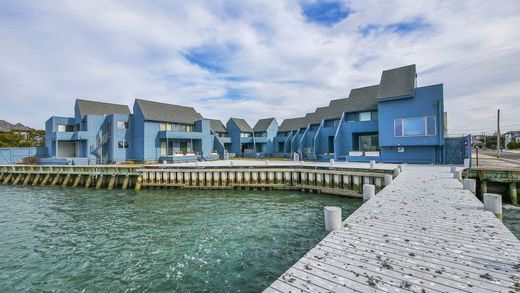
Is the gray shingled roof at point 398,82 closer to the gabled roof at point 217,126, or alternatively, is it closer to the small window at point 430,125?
the small window at point 430,125

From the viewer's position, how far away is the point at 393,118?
80.4 feet

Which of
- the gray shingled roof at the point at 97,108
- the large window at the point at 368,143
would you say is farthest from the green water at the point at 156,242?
the gray shingled roof at the point at 97,108

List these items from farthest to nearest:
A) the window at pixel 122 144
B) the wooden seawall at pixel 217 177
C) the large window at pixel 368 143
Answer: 1. the window at pixel 122 144
2. the large window at pixel 368 143
3. the wooden seawall at pixel 217 177

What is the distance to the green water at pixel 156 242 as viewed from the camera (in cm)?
730

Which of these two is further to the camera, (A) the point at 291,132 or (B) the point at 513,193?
(A) the point at 291,132

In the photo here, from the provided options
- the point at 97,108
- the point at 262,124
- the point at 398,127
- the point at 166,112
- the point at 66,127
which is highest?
the point at 97,108

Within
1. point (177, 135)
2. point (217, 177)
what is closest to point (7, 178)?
point (177, 135)

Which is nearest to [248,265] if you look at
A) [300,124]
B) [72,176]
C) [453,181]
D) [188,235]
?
[188,235]

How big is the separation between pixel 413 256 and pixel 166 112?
130ft

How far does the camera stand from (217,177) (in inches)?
906

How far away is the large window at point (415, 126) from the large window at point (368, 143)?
5.79 meters

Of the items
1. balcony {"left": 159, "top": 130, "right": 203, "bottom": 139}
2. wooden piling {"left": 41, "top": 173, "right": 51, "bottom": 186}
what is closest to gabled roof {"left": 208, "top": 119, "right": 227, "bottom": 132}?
balcony {"left": 159, "top": 130, "right": 203, "bottom": 139}

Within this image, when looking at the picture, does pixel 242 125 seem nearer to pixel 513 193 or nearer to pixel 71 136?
pixel 71 136

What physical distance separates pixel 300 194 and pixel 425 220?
13010 mm
